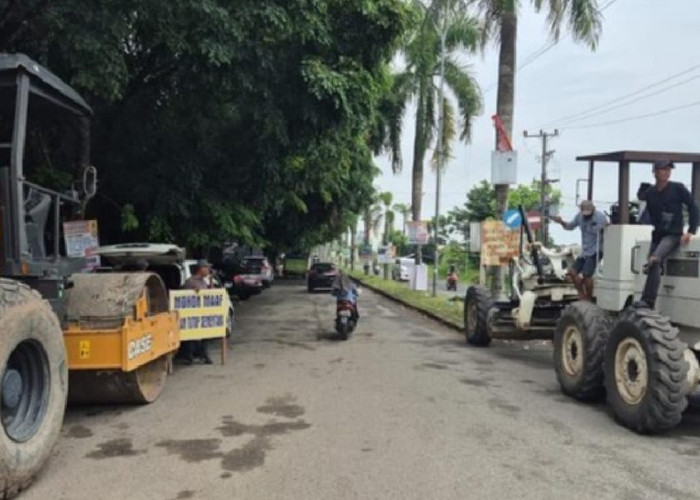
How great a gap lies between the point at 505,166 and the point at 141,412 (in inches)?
428

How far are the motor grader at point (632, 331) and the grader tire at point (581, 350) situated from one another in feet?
0.04

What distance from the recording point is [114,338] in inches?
277

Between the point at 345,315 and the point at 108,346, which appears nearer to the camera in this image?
the point at 108,346

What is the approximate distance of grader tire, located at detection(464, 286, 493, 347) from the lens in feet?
45.1

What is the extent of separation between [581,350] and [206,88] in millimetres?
7621

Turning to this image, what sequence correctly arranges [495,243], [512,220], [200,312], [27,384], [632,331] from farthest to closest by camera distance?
[495,243] → [512,220] → [200,312] → [632,331] → [27,384]

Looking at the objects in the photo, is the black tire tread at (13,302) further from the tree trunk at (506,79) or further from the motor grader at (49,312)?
the tree trunk at (506,79)

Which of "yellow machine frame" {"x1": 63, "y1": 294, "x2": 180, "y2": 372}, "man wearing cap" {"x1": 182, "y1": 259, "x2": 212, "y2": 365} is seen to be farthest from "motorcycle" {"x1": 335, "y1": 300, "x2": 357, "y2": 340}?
"yellow machine frame" {"x1": 63, "y1": 294, "x2": 180, "y2": 372}

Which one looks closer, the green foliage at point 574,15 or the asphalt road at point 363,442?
the asphalt road at point 363,442

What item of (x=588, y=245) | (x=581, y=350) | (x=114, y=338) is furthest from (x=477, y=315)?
(x=114, y=338)

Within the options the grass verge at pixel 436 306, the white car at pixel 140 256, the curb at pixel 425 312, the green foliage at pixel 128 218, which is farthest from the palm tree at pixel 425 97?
the white car at pixel 140 256

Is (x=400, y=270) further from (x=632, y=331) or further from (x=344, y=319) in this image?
(x=632, y=331)

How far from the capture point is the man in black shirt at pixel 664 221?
7543 mm

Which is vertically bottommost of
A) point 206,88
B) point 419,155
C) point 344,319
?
point 344,319
